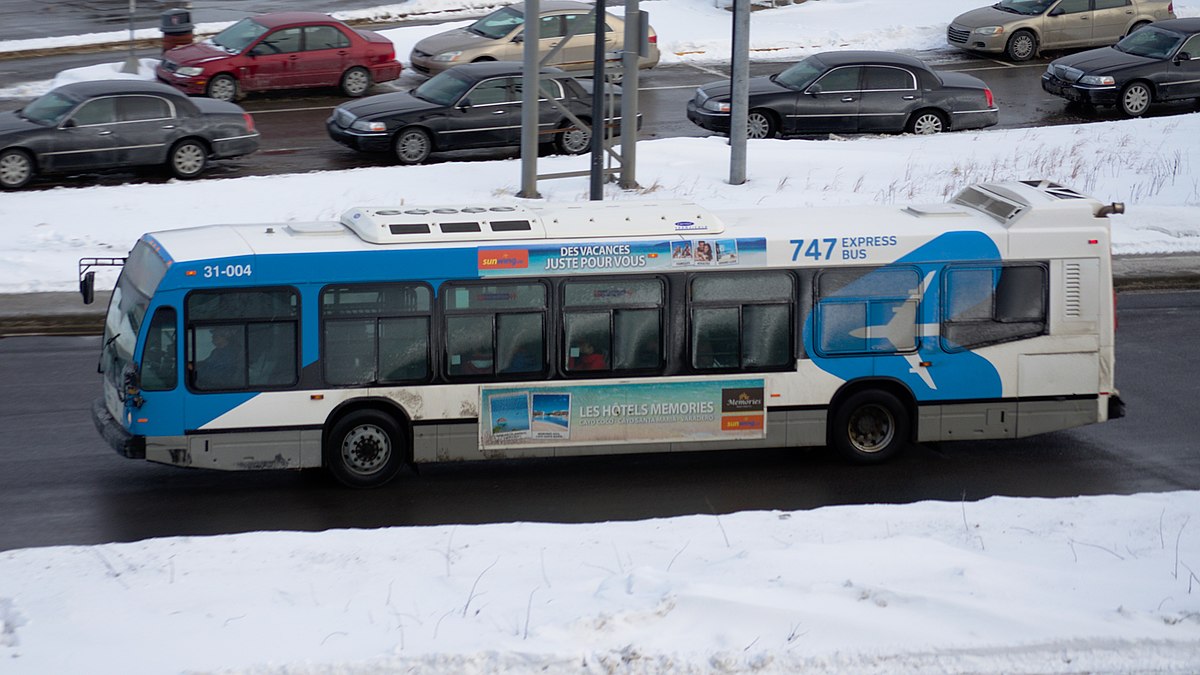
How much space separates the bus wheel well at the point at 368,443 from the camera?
12.3 m

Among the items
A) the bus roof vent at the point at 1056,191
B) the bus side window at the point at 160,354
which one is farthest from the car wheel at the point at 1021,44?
the bus side window at the point at 160,354

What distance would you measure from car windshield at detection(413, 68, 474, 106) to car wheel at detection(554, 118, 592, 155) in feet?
5.45

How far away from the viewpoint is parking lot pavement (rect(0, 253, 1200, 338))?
1706 cm

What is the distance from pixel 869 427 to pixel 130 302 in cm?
628

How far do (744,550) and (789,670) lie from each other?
1.89 meters

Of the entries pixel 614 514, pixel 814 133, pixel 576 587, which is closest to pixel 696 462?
pixel 614 514

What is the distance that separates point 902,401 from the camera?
13219mm

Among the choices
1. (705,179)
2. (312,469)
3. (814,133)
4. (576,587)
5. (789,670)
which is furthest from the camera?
Result: (814,133)

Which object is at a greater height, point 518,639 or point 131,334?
point 131,334

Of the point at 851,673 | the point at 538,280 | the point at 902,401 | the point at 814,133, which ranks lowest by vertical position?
the point at 851,673

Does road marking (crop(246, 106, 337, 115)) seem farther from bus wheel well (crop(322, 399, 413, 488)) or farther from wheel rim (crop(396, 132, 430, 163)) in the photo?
bus wheel well (crop(322, 399, 413, 488))

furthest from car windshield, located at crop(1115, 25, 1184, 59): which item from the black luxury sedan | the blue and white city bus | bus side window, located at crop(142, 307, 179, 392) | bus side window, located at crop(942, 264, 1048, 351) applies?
bus side window, located at crop(142, 307, 179, 392)

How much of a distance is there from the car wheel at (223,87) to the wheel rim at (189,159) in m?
5.50

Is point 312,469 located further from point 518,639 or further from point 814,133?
point 814,133
